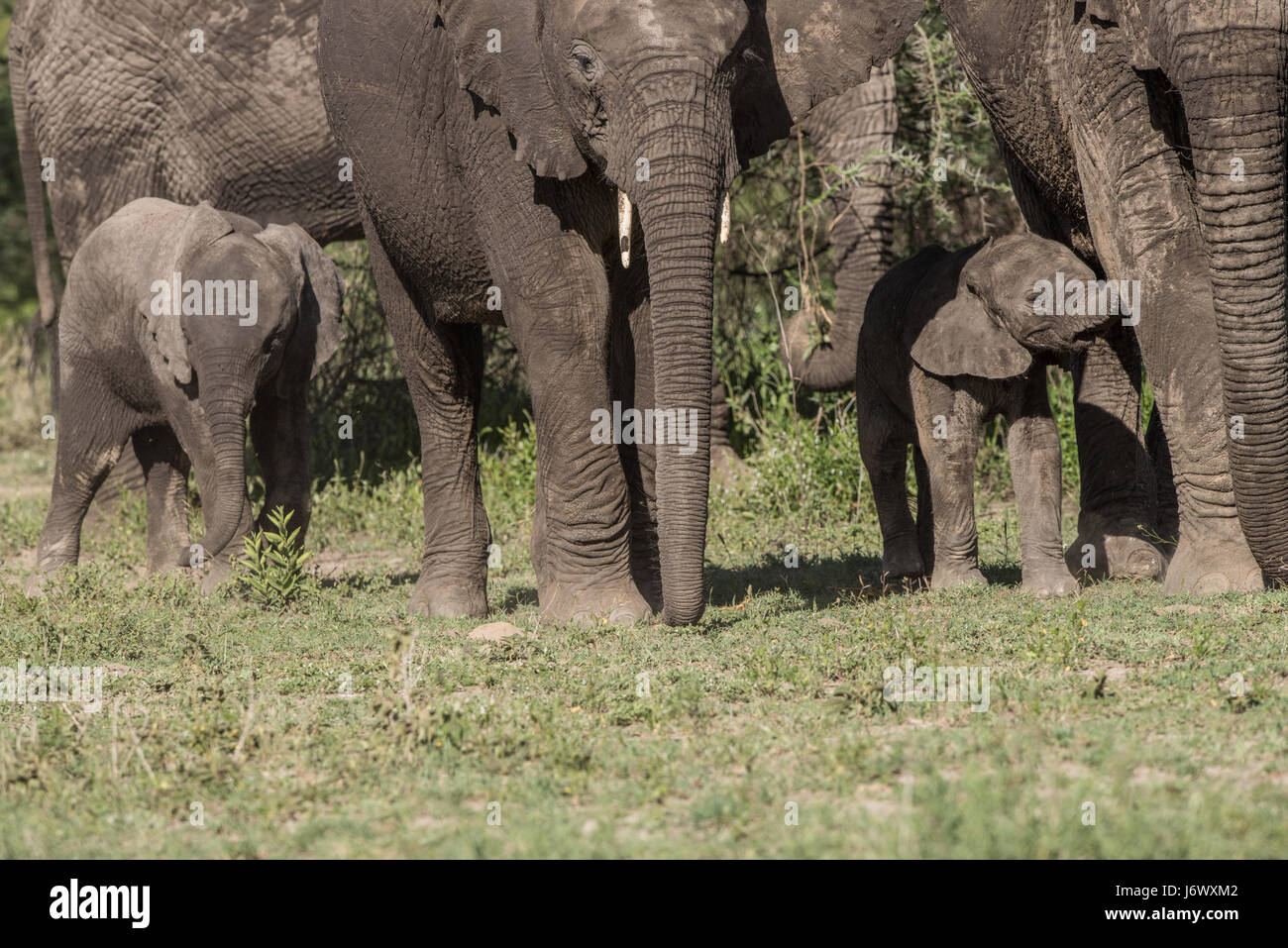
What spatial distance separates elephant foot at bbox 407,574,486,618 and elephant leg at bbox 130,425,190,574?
2042 millimetres

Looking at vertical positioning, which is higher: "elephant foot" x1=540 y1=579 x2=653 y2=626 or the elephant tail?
the elephant tail

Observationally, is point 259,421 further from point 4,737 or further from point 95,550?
point 4,737

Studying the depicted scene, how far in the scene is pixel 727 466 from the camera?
11.1m

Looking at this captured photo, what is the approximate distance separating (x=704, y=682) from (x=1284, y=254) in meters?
2.43

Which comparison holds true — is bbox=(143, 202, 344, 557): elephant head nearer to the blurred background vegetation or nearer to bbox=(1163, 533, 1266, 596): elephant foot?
the blurred background vegetation

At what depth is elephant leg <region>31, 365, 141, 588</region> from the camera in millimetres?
9445

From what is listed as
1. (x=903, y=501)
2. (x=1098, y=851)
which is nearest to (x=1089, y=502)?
(x=903, y=501)

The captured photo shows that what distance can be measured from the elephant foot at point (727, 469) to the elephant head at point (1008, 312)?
3.30 m

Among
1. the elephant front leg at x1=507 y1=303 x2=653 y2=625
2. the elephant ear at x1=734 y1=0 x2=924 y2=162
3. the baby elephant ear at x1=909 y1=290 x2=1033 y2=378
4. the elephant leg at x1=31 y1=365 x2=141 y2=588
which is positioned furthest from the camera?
the elephant leg at x1=31 y1=365 x2=141 y2=588

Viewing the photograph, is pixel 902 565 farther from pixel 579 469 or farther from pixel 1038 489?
pixel 579 469

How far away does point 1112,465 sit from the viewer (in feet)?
25.9

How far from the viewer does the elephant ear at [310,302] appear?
880cm

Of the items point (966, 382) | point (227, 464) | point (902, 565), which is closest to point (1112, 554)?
point (902, 565)

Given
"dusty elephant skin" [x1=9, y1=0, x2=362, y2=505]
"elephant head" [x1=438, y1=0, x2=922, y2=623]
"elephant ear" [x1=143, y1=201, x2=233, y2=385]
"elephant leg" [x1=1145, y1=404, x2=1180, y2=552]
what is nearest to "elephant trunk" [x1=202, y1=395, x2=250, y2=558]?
"elephant ear" [x1=143, y1=201, x2=233, y2=385]
